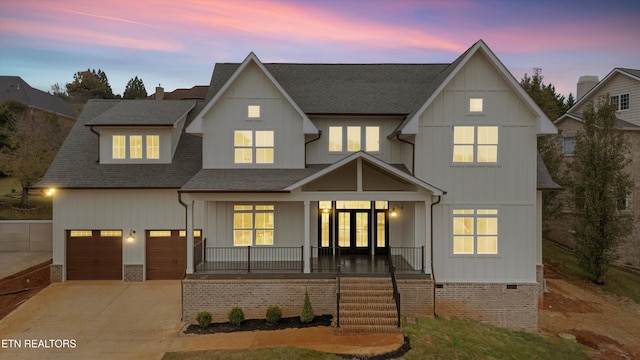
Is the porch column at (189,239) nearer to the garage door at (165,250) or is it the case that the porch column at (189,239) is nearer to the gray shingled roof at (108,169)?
the gray shingled roof at (108,169)

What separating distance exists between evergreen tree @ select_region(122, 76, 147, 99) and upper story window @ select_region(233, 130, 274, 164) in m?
54.3

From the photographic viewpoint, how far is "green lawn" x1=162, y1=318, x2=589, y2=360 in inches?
403

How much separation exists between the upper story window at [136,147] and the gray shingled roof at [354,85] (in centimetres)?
335

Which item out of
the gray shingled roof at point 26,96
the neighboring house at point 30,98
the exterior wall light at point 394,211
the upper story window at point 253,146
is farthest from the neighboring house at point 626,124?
the gray shingled roof at point 26,96

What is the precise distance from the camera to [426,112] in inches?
557

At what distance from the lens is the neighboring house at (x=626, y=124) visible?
25.4 m

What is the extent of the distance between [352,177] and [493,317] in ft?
23.7

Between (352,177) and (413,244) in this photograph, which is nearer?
(413,244)

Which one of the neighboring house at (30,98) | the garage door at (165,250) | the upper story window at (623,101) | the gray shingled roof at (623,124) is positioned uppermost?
the neighboring house at (30,98)

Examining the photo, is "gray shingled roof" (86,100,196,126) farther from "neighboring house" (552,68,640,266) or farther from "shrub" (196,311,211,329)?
"neighboring house" (552,68,640,266)

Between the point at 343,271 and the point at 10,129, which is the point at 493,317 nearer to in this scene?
the point at 343,271

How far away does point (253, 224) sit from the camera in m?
15.5

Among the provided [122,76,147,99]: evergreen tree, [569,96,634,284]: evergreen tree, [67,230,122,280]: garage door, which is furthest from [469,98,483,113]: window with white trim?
[122,76,147,99]: evergreen tree

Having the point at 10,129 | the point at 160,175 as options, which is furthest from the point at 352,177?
the point at 10,129
